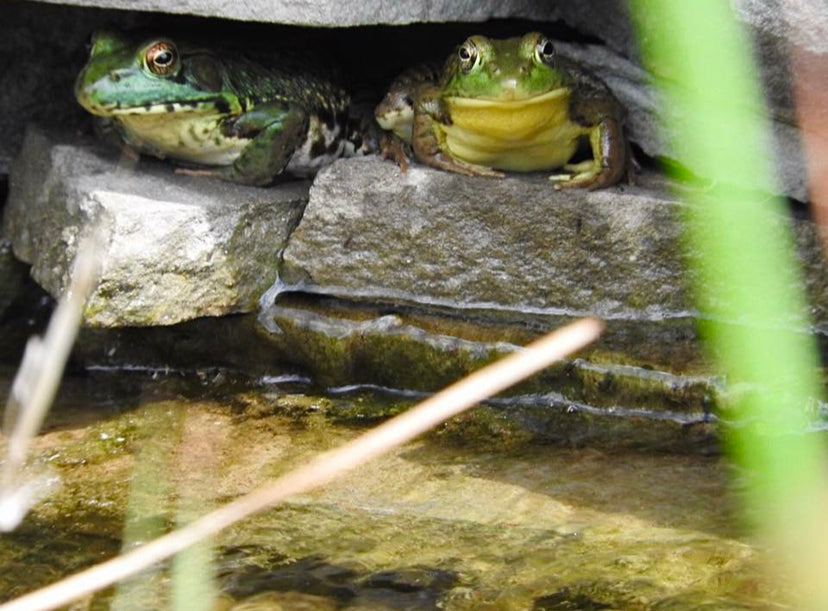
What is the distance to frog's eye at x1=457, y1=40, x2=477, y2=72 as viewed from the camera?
150 inches

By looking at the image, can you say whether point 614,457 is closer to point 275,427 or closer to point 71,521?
point 275,427

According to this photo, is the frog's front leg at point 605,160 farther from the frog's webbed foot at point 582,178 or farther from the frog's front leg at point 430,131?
the frog's front leg at point 430,131

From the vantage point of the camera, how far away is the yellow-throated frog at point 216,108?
161 inches

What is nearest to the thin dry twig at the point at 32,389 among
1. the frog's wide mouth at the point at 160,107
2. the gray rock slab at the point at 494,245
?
the frog's wide mouth at the point at 160,107

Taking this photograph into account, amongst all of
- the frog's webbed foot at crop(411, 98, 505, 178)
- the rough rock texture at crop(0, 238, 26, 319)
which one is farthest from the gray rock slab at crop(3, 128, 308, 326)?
the frog's webbed foot at crop(411, 98, 505, 178)

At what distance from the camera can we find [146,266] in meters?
3.79

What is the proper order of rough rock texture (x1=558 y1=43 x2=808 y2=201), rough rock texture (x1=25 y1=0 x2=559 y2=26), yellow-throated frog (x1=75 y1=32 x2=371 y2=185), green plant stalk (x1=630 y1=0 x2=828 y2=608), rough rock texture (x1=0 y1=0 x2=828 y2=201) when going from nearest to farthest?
1. green plant stalk (x1=630 y1=0 x2=828 y2=608)
2. rough rock texture (x1=0 y1=0 x2=828 y2=201)
3. rough rock texture (x1=25 y1=0 x2=559 y2=26)
4. rough rock texture (x1=558 y1=43 x2=808 y2=201)
5. yellow-throated frog (x1=75 y1=32 x2=371 y2=185)

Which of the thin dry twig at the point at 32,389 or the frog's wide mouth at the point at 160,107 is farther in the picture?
the frog's wide mouth at the point at 160,107

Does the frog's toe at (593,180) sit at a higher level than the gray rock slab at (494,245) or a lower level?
higher

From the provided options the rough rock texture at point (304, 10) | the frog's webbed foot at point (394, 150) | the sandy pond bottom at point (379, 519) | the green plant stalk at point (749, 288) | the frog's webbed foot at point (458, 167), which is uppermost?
the rough rock texture at point (304, 10)

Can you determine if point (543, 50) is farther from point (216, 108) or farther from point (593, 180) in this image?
point (216, 108)

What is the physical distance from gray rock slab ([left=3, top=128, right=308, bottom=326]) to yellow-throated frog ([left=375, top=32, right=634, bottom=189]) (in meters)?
0.59

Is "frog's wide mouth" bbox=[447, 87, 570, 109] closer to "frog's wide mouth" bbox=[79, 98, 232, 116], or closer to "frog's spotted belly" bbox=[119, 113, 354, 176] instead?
"frog's spotted belly" bbox=[119, 113, 354, 176]

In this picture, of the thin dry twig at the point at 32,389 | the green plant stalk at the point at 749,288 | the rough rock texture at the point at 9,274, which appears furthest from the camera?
the rough rock texture at the point at 9,274
